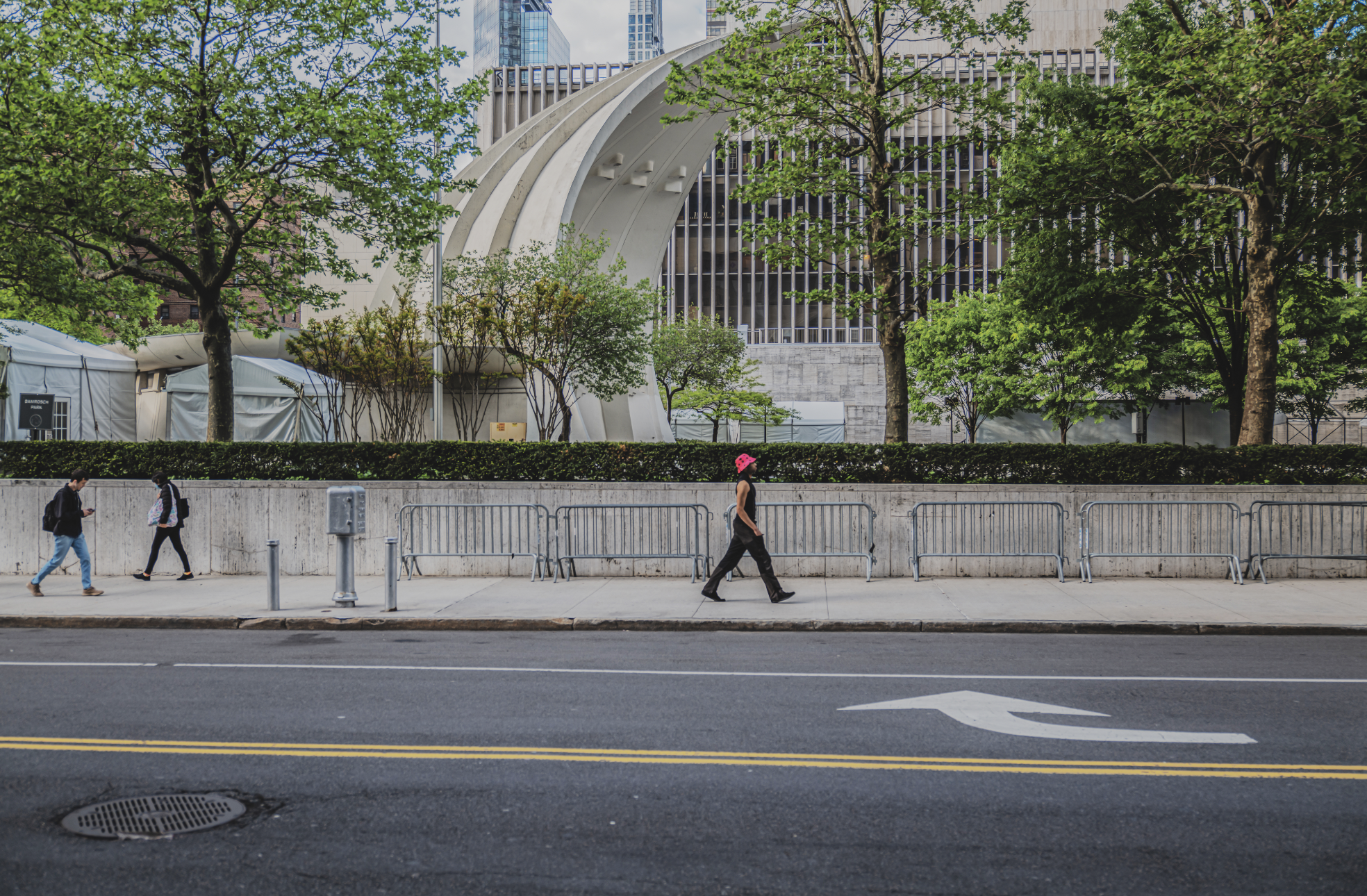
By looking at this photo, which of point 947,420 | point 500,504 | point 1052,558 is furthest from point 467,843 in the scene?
point 947,420

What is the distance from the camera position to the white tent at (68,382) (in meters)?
21.4

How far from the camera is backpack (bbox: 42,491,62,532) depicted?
42.7 feet

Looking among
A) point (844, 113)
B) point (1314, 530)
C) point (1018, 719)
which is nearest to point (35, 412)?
point (844, 113)

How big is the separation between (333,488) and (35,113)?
8.04m

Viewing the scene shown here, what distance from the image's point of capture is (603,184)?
3756 cm

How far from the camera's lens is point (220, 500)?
14.8 m

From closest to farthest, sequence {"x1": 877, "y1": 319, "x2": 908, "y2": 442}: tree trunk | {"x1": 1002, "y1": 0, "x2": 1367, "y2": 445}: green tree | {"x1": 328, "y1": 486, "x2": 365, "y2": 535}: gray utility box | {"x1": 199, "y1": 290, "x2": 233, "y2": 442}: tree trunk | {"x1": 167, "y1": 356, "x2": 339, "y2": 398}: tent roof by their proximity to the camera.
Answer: {"x1": 328, "y1": 486, "x2": 365, "y2": 535}: gray utility box < {"x1": 1002, "y1": 0, "x2": 1367, "y2": 445}: green tree < {"x1": 877, "y1": 319, "x2": 908, "y2": 442}: tree trunk < {"x1": 199, "y1": 290, "x2": 233, "y2": 442}: tree trunk < {"x1": 167, "y1": 356, "x2": 339, "y2": 398}: tent roof

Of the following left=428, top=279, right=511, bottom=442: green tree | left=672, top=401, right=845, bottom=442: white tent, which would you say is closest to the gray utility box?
left=428, top=279, right=511, bottom=442: green tree

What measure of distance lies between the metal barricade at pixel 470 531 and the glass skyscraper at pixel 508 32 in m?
194

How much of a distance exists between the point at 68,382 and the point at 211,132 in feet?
40.1

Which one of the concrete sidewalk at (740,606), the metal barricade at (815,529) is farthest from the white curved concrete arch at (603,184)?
the concrete sidewalk at (740,606)

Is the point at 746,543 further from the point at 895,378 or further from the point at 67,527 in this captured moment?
the point at 67,527

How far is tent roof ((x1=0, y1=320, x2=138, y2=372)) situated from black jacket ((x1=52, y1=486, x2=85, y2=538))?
1008 centimetres

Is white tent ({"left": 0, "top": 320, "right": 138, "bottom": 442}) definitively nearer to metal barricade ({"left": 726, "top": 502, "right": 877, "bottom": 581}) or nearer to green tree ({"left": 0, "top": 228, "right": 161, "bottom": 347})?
green tree ({"left": 0, "top": 228, "right": 161, "bottom": 347})
